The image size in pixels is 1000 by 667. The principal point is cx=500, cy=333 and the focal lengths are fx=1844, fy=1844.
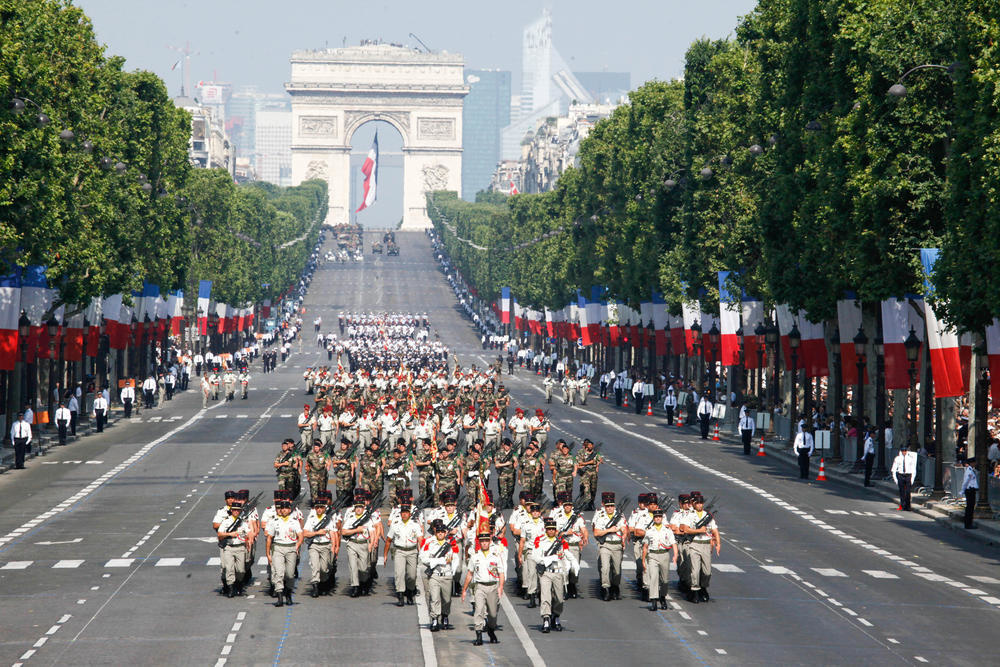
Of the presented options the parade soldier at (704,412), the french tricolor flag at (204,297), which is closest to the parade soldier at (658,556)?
the parade soldier at (704,412)

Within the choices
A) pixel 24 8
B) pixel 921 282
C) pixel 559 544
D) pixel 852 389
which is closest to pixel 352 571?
pixel 559 544

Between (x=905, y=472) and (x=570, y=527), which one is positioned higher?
(x=570, y=527)

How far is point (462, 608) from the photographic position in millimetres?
27984

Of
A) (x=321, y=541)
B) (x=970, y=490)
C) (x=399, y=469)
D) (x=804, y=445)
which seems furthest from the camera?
(x=804, y=445)

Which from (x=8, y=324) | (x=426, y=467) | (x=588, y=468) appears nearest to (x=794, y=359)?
(x=426, y=467)

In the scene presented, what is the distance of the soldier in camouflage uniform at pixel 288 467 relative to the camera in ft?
128

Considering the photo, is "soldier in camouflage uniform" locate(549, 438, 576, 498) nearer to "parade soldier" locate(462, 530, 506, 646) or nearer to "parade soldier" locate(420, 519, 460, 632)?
"parade soldier" locate(420, 519, 460, 632)

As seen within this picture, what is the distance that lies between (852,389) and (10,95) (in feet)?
116

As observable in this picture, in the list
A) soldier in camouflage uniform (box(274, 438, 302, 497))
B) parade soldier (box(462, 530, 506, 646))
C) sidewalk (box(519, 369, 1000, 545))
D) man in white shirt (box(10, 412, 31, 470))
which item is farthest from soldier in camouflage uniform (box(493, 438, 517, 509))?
man in white shirt (box(10, 412, 31, 470))

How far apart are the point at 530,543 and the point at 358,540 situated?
9.68 feet

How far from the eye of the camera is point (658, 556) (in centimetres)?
2778

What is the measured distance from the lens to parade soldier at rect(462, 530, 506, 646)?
24250 millimetres

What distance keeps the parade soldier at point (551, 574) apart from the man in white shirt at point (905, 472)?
1961cm

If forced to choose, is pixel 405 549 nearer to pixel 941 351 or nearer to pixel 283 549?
pixel 283 549
